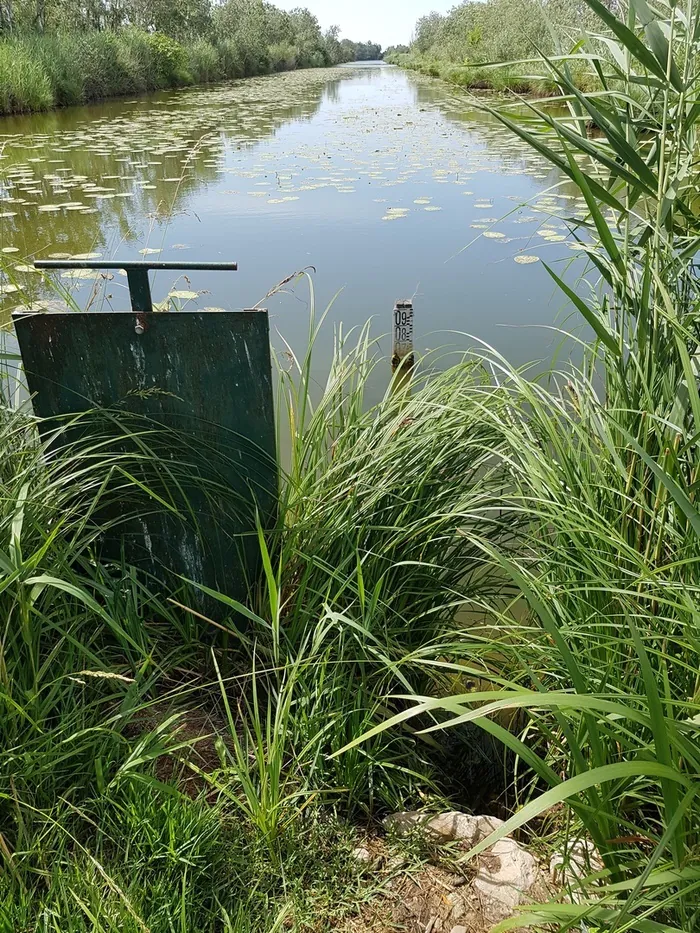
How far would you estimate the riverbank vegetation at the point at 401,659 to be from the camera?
0.85 m

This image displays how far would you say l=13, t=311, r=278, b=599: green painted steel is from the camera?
1.38 meters

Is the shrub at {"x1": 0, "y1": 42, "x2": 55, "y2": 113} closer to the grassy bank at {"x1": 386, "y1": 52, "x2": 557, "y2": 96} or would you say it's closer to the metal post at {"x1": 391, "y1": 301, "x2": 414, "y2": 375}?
the grassy bank at {"x1": 386, "y1": 52, "x2": 557, "y2": 96}

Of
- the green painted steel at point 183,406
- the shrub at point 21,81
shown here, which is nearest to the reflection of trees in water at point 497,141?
the green painted steel at point 183,406

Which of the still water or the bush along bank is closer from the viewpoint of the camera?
the still water

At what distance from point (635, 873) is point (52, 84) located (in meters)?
15.7

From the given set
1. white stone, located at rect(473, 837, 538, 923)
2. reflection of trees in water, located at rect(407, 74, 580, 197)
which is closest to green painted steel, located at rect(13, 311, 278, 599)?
white stone, located at rect(473, 837, 538, 923)

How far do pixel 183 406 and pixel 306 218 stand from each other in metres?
5.17

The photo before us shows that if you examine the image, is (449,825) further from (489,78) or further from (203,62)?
(203,62)

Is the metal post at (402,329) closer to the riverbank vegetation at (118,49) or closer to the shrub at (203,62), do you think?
the riverbank vegetation at (118,49)

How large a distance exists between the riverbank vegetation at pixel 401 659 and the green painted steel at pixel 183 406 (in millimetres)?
55

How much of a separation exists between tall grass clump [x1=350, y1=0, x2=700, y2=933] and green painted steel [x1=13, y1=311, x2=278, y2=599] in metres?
0.57

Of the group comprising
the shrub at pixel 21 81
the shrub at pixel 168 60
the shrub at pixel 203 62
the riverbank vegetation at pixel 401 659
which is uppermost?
the shrub at pixel 203 62

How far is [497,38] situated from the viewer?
18344 mm

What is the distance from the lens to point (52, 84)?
12.9 meters
